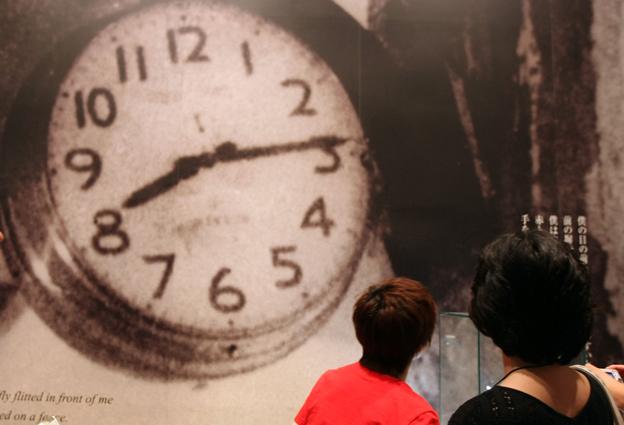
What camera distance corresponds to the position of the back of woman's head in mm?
853

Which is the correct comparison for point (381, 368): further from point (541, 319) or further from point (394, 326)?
point (541, 319)

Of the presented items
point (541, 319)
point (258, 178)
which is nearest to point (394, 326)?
point (541, 319)

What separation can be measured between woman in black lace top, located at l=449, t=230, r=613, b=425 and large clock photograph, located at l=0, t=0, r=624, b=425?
1.30m

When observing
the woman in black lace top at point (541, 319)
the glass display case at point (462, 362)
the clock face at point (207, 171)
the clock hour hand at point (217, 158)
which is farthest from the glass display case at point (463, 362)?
the woman in black lace top at point (541, 319)

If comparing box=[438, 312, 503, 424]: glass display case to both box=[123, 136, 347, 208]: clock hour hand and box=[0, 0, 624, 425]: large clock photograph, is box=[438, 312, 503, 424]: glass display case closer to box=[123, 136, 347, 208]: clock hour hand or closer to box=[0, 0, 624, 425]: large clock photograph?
box=[0, 0, 624, 425]: large clock photograph

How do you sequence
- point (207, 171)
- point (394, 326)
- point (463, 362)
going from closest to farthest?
point (394, 326), point (463, 362), point (207, 171)

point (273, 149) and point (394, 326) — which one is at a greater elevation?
point (273, 149)

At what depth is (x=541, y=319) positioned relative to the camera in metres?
0.86

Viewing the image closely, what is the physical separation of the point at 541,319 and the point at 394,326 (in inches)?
17.8

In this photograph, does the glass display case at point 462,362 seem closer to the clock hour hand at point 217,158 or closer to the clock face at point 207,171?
the clock face at point 207,171

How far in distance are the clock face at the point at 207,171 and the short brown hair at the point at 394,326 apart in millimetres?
876

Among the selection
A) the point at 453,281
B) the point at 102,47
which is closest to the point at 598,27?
the point at 453,281

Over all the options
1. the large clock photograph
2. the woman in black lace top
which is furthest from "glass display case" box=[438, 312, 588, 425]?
the woman in black lace top

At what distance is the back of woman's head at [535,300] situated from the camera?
853mm
